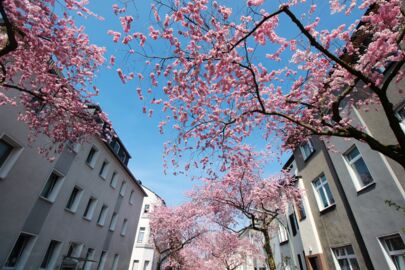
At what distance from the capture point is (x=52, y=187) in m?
11.6

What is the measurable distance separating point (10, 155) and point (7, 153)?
13 cm

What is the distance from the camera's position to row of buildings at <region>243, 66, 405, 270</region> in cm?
667

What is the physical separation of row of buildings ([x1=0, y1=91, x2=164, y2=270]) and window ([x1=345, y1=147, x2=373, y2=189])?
12.5 meters

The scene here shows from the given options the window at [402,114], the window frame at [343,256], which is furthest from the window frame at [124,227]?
the window at [402,114]

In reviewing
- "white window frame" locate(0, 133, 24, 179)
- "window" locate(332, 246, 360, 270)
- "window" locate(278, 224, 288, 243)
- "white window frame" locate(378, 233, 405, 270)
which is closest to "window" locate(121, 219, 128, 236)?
"white window frame" locate(0, 133, 24, 179)

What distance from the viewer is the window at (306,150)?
1227 centimetres

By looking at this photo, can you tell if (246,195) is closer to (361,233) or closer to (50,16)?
(361,233)

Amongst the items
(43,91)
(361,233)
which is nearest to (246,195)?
(361,233)

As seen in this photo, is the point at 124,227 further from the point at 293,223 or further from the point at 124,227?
the point at 293,223

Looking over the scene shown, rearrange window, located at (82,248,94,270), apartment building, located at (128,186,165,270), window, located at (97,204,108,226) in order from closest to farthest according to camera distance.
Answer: window, located at (82,248,94,270) → window, located at (97,204,108,226) → apartment building, located at (128,186,165,270)

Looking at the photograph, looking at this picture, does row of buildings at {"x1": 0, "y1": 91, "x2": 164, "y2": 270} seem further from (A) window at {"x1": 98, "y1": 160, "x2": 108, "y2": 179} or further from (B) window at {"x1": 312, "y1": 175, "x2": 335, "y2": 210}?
(B) window at {"x1": 312, "y1": 175, "x2": 335, "y2": 210}

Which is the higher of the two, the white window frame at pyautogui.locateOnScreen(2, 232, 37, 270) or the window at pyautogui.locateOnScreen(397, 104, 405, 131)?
the window at pyautogui.locateOnScreen(397, 104, 405, 131)

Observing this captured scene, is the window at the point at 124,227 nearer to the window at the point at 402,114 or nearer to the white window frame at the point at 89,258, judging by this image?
the white window frame at the point at 89,258

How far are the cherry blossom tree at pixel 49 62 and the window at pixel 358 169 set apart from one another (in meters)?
10.7
